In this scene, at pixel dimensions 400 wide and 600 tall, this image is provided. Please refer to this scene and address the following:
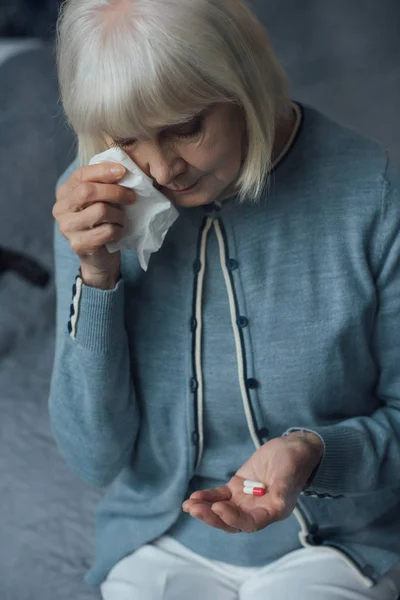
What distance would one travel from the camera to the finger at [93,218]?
86 cm

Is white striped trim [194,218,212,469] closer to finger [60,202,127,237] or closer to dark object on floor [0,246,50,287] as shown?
finger [60,202,127,237]

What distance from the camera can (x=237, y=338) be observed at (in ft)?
3.18

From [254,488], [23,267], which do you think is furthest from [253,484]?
[23,267]

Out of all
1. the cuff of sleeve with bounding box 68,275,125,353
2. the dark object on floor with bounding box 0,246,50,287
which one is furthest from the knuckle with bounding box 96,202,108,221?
the dark object on floor with bounding box 0,246,50,287

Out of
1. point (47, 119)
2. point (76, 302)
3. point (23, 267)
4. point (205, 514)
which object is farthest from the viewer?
point (47, 119)

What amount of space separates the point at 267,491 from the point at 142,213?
1.04 ft

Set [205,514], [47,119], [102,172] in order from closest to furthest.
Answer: [205,514], [102,172], [47,119]

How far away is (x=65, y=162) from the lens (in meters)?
1.68

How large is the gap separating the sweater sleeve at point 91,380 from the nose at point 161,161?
16cm

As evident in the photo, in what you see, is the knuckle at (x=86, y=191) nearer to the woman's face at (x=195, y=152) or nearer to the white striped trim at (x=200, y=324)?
the woman's face at (x=195, y=152)

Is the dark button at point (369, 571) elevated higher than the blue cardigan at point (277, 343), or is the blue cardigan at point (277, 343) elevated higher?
the blue cardigan at point (277, 343)

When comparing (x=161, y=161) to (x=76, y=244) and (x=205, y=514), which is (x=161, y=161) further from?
(x=205, y=514)

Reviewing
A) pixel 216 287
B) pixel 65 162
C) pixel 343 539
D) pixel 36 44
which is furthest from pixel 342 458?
pixel 36 44

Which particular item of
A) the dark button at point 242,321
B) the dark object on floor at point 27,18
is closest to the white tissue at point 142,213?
the dark button at point 242,321
